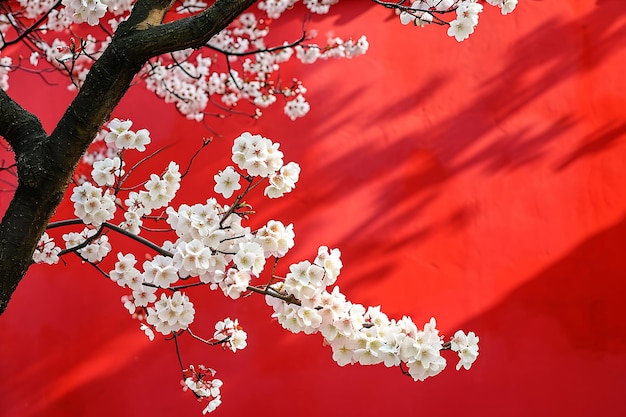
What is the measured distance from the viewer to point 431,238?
3.00m

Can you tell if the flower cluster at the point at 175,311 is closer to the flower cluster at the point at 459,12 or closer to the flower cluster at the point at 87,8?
the flower cluster at the point at 87,8

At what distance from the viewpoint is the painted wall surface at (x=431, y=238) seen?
2891 millimetres

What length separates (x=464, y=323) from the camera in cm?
294

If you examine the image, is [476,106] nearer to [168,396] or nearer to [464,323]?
[464,323]

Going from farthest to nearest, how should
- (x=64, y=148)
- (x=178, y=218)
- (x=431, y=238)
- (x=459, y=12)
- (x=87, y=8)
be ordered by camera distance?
(x=431, y=238)
(x=459, y=12)
(x=87, y=8)
(x=178, y=218)
(x=64, y=148)

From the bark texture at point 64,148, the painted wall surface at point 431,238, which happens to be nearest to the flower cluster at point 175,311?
the bark texture at point 64,148

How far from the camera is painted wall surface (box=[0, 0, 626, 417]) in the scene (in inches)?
114

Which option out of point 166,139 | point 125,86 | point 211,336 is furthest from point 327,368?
Answer: point 125,86

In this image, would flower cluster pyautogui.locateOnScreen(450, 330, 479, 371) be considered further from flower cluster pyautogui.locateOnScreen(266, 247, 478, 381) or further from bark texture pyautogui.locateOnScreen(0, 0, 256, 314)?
bark texture pyautogui.locateOnScreen(0, 0, 256, 314)

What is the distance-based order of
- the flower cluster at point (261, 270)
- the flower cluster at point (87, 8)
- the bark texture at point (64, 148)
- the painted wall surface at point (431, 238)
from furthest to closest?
the painted wall surface at point (431, 238), the flower cluster at point (87, 8), the flower cluster at point (261, 270), the bark texture at point (64, 148)

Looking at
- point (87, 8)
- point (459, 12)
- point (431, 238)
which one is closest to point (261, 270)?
point (87, 8)

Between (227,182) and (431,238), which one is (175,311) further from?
(431,238)

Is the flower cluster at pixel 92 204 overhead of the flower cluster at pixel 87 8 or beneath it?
beneath

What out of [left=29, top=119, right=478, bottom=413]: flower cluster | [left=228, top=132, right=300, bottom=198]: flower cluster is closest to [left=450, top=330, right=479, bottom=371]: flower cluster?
[left=29, top=119, right=478, bottom=413]: flower cluster
